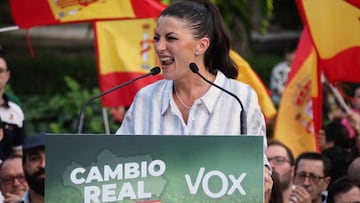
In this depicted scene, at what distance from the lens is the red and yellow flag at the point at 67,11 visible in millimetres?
7934

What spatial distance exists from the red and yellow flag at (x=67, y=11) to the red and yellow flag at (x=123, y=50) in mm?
A: 1140

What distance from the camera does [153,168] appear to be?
14.1 ft

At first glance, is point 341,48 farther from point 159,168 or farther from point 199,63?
point 159,168

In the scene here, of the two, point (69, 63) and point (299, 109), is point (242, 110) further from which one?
point (69, 63)

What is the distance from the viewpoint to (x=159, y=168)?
4309 millimetres

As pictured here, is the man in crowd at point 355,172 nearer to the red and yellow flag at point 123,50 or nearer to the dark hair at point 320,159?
the dark hair at point 320,159

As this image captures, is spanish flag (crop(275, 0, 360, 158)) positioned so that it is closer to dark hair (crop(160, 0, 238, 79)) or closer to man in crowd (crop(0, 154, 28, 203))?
dark hair (crop(160, 0, 238, 79))

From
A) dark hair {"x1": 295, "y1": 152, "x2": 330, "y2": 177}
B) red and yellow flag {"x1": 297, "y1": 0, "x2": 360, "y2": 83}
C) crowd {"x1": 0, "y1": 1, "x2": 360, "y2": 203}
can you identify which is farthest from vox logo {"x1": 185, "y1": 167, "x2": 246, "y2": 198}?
dark hair {"x1": 295, "y1": 152, "x2": 330, "y2": 177}

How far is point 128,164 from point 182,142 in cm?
23

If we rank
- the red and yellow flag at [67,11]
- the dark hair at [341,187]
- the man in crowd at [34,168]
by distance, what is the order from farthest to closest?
the red and yellow flag at [67,11] → the dark hair at [341,187] → the man in crowd at [34,168]

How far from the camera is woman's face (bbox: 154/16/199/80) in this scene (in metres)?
4.96

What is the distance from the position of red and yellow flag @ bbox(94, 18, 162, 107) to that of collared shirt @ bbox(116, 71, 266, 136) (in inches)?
150

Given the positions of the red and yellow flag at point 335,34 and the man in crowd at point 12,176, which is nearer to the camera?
the man in crowd at point 12,176

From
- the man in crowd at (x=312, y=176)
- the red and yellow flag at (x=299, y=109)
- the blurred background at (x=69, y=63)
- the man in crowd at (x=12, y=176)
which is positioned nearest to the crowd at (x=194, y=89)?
the man in crowd at (x=312, y=176)
